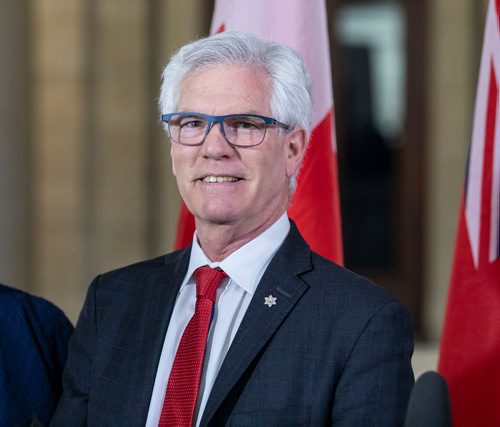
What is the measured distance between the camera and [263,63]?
1.93 m

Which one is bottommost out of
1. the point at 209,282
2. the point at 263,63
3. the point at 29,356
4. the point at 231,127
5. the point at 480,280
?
the point at 29,356

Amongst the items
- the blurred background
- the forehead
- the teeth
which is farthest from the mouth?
the blurred background

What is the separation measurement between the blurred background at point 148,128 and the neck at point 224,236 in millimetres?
5041

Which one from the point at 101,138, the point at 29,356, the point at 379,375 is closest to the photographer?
the point at 379,375

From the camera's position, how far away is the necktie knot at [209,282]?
199 centimetres

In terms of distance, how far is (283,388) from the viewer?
1833mm

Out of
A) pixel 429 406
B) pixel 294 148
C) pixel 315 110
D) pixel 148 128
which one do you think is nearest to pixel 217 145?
pixel 294 148

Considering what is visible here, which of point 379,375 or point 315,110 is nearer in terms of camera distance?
point 379,375

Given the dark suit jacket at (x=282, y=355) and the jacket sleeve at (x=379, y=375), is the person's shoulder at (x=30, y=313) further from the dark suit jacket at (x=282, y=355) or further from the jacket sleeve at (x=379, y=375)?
the jacket sleeve at (x=379, y=375)

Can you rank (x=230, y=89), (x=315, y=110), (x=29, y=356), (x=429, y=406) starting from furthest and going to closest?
(x=315, y=110), (x=29, y=356), (x=230, y=89), (x=429, y=406)

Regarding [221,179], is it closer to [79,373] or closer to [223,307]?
[223,307]

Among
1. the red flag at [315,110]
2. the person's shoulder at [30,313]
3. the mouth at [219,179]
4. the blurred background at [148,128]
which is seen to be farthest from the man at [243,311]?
the blurred background at [148,128]

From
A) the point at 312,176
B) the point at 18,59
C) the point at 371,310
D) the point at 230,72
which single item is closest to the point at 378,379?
the point at 371,310

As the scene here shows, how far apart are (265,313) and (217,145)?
35 cm
